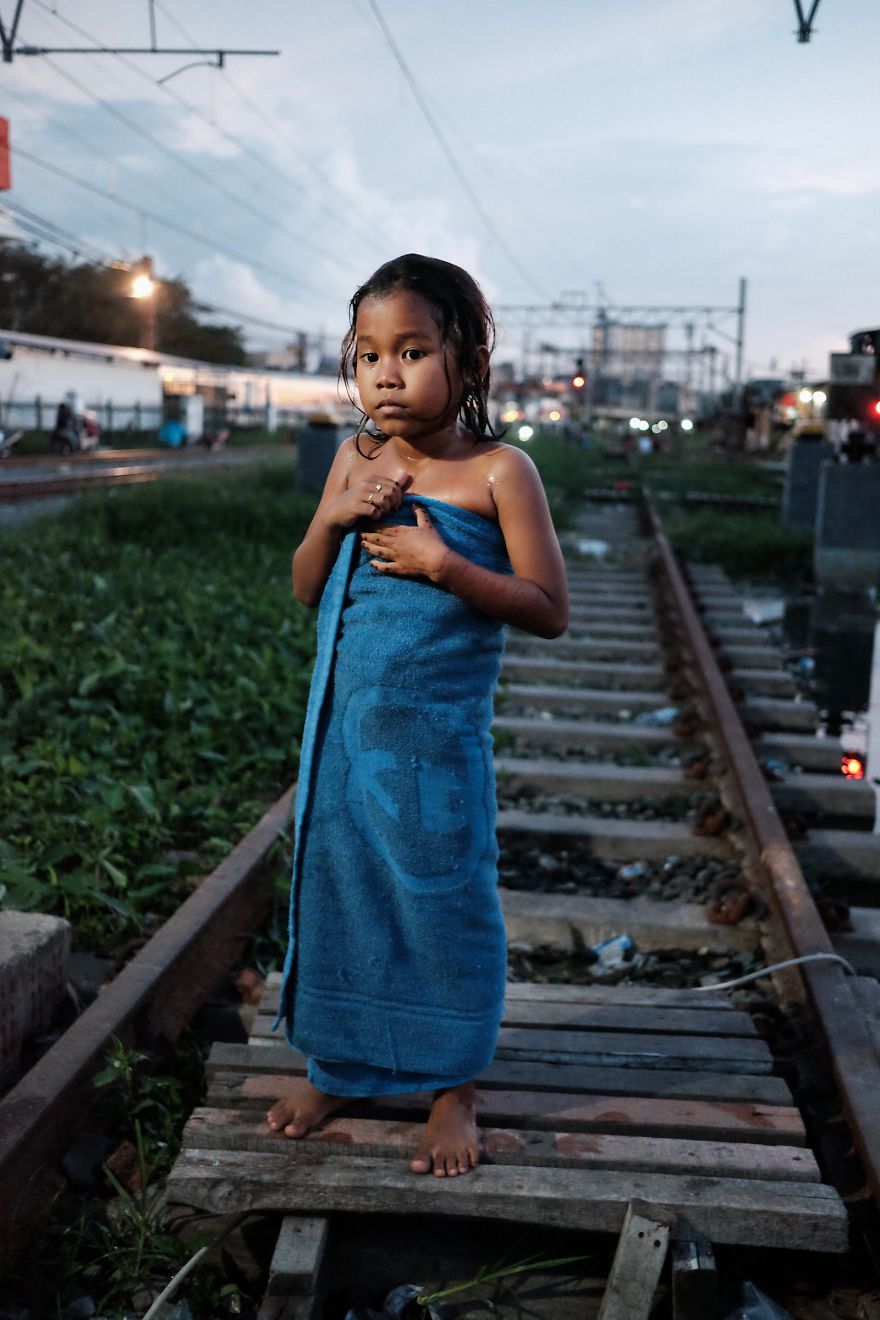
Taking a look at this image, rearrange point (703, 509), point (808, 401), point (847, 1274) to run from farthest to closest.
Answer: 1. point (808, 401)
2. point (703, 509)
3. point (847, 1274)

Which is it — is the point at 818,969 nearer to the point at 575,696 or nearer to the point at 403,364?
the point at 403,364

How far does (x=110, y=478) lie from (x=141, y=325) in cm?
4300

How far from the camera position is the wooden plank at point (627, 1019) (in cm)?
288

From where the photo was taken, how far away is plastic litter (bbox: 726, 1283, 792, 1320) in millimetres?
2107

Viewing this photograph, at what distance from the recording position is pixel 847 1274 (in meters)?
2.26

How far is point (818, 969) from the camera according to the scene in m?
3.09

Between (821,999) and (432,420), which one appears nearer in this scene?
(432,420)

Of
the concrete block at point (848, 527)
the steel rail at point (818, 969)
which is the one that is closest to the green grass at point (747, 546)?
the concrete block at point (848, 527)

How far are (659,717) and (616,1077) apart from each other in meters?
4.04

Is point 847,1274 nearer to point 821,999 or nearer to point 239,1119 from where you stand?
point 821,999

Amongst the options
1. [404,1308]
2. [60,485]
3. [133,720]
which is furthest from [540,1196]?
[60,485]

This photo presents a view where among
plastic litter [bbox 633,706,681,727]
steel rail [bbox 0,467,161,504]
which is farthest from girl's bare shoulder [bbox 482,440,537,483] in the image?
steel rail [bbox 0,467,161,504]

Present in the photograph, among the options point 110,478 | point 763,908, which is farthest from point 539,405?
point 763,908

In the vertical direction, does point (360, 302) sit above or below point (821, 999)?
above
